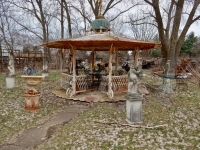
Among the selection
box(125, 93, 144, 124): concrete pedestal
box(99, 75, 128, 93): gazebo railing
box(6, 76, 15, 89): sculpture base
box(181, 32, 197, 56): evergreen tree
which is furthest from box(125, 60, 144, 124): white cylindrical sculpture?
box(181, 32, 197, 56): evergreen tree

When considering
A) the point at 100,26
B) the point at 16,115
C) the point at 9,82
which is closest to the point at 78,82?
the point at 100,26

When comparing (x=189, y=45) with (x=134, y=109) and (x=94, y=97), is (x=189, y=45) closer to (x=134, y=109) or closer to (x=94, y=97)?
(x=94, y=97)

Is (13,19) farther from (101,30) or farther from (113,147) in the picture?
(113,147)

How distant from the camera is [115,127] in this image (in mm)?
4520

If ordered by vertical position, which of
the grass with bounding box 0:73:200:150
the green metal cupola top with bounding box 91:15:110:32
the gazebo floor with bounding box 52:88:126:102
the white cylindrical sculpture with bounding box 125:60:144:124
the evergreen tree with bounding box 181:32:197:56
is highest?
the evergreen tree with bounding box 181:32:197:56

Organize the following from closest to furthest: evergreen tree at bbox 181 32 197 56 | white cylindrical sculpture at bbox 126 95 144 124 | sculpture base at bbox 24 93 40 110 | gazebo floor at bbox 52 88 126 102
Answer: white cylindrical sculpture at bbox 126 95 144 124, sculpture base at bbox 24 93 40 110, gazebo floor at bbox 52 88 126 102, evergreen tree at bbox 181 32 197 56

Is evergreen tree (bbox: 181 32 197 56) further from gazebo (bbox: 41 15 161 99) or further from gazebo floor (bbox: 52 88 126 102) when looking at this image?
gazebo floor (bbox: 52 88 126 102)

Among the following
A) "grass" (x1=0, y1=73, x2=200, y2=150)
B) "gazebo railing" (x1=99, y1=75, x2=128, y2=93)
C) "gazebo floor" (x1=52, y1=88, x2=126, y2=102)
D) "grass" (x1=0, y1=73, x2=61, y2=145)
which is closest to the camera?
"grass" (x1=0, y1=73, x2=200, y2=150)

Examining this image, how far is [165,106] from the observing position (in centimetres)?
629

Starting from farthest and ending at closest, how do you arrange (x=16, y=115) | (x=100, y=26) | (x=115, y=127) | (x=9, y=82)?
(x=9, y=82) → (x=100, y=26) → (x=16, y=115) → (x=115, y=127)

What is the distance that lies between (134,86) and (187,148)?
1926 millimetres

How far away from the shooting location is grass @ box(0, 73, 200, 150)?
12.2 feet

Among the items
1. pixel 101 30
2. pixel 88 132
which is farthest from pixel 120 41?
pixel 88 132

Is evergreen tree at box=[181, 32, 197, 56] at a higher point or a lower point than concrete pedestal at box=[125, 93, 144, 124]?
higher
